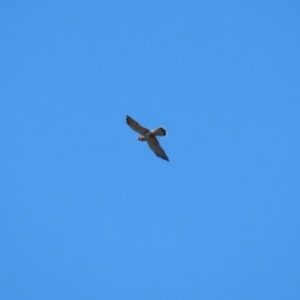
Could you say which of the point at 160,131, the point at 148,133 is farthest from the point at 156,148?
the point at 160,131

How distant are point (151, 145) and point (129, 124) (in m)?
1.28

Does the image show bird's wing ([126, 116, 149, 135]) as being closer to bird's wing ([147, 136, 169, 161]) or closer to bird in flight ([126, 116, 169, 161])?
bird in flight ([126, 116, 169, 161])

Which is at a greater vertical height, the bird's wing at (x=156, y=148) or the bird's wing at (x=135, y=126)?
the bird's wing at (x=135, y=126)

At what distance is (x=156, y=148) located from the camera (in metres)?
39.0

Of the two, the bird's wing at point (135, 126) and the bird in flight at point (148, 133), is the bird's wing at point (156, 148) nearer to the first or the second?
the bird in flight at point (148, 133)

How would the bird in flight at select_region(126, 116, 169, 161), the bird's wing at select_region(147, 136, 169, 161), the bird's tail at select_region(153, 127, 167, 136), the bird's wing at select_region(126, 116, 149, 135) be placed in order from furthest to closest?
the bird's wing at select_region(147, 136, 169, 161) < the bird's wing at select_region(126, 116, 149, 135) < the bird in flight at select_region(126, 116, 169, 161) < the bird's tail at select_region(153, 127, 167, 136)

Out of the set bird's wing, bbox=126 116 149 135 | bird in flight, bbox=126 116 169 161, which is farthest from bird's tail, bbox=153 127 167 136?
bird's wing, bbox=126 116 149 135

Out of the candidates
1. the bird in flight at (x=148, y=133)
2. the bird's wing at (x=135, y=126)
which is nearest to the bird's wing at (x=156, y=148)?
A: the bird in flight at (x=148, y=133)

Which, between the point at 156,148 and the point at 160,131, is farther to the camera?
the point at 156,148

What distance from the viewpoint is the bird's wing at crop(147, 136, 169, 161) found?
3859 cm

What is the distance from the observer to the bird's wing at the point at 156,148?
38.6 metres

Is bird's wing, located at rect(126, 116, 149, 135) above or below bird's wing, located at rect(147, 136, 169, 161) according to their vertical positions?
above

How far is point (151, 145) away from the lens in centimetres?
3891

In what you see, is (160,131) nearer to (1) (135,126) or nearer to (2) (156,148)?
(1) (135,126)
